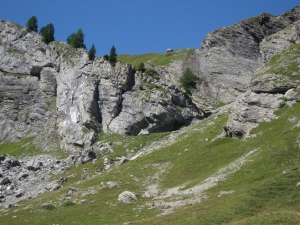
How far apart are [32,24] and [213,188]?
10825 cm

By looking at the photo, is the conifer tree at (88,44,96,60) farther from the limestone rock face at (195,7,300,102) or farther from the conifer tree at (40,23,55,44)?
the limestone rock face at (195,7,300,102)

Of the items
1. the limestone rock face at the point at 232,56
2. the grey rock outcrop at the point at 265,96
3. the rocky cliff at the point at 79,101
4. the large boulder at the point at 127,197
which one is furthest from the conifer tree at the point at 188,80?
the large boulder at the point at 127,197

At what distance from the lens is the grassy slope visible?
32312 mm

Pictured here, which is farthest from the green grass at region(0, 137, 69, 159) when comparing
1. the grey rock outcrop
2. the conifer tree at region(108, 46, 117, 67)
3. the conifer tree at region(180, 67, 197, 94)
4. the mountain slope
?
the grey rock outcrop

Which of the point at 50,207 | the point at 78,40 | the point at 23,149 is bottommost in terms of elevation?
the point at 50,207

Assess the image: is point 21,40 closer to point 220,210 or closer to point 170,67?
point 170,67

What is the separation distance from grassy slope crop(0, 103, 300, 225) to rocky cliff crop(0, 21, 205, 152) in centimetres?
1773

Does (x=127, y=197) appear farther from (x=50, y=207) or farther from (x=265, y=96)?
(x=265, y=96)

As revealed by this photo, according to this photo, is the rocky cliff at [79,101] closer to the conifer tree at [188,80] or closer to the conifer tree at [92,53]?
the conifer tree at [92,53]

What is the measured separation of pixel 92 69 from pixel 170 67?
33915 mm

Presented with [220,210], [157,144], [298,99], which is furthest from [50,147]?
[220,210]

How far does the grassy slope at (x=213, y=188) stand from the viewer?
3231 centimetres

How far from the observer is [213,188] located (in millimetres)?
42438

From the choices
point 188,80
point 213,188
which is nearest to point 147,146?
point 213,188
